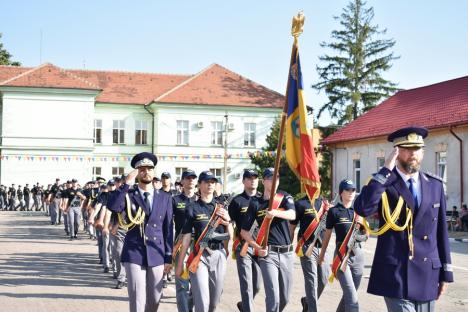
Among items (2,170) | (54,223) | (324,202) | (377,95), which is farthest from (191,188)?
(377,95)

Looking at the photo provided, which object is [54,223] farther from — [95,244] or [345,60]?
[345,60]

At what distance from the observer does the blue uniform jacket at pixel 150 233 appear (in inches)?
283

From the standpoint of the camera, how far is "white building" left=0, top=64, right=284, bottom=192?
48312 millimetres

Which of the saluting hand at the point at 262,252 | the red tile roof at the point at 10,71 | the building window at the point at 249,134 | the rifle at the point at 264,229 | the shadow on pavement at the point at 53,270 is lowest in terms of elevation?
the shadow on pavement at the point at 53,270

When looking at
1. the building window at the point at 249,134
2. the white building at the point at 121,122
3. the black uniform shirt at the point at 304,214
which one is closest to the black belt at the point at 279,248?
the black uniform shirt at the point at 304,214

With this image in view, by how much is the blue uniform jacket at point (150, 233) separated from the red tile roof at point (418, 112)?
2383cm

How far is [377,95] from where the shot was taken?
5656cm

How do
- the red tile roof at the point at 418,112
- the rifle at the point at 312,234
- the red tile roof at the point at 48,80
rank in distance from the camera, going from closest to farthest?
the rifle at the point at 312,234, the red tile roof at the point at 418,112, the red tile roof at the point at 48,80

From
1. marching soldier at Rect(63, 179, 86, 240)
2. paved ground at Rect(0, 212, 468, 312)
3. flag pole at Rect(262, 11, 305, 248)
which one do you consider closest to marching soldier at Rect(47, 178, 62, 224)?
marching soldier at Rect(63, 179, 86, 240)

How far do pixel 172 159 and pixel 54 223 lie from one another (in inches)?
832

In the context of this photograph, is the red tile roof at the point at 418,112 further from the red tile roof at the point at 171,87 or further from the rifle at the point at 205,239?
the rifle at the point at 205,239

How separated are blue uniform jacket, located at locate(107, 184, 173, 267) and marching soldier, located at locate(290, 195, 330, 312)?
2.04 metres

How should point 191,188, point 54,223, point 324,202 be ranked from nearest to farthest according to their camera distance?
point 191,188, point 324,202, point 54,223

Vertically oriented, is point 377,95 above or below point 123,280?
above
